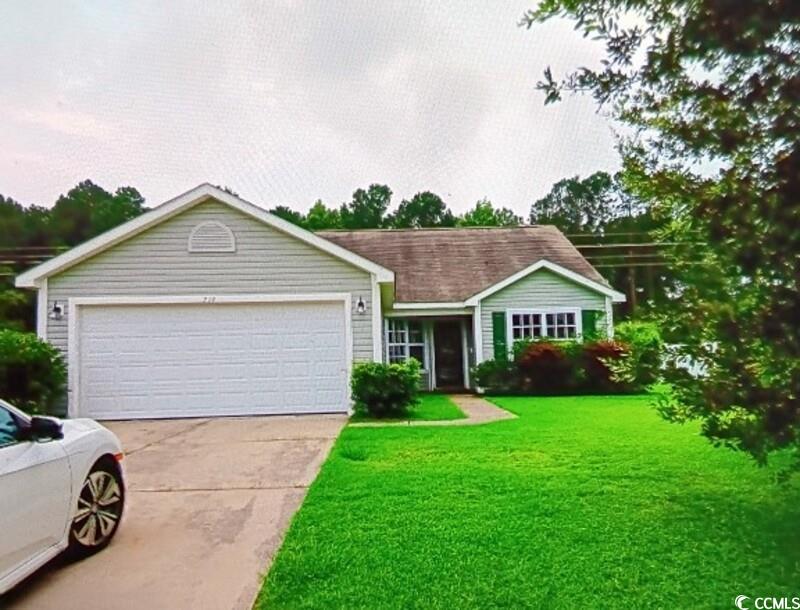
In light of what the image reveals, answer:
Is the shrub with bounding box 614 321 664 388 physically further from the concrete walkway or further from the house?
the house

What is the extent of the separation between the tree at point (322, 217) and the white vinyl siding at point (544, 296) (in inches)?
901

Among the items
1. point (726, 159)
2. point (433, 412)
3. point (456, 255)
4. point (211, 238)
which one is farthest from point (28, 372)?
point (456, 255)

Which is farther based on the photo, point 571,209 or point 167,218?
point 571,209

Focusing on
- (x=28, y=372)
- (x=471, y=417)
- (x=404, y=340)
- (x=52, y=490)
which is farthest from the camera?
(x=404, y=340)

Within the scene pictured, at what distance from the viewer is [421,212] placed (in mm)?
44031

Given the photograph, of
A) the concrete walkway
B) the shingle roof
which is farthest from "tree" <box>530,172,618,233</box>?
the concrete walkway

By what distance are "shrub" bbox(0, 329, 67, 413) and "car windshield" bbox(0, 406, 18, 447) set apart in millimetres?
7751

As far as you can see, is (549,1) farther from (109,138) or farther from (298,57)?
(109,138)

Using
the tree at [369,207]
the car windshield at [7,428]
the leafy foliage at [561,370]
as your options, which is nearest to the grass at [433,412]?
the leafy foliage at [561,370]

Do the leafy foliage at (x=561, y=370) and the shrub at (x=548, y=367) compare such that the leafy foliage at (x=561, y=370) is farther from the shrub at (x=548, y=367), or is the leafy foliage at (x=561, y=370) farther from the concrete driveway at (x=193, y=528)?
the concrete driveway at (x=193, y=528)

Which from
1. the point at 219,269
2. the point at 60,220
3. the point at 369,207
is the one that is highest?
the point at 369,207

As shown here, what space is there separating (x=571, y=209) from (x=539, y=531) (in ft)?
130

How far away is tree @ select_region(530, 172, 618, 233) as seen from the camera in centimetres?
3572

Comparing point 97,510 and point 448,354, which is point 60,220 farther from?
point 97,510
